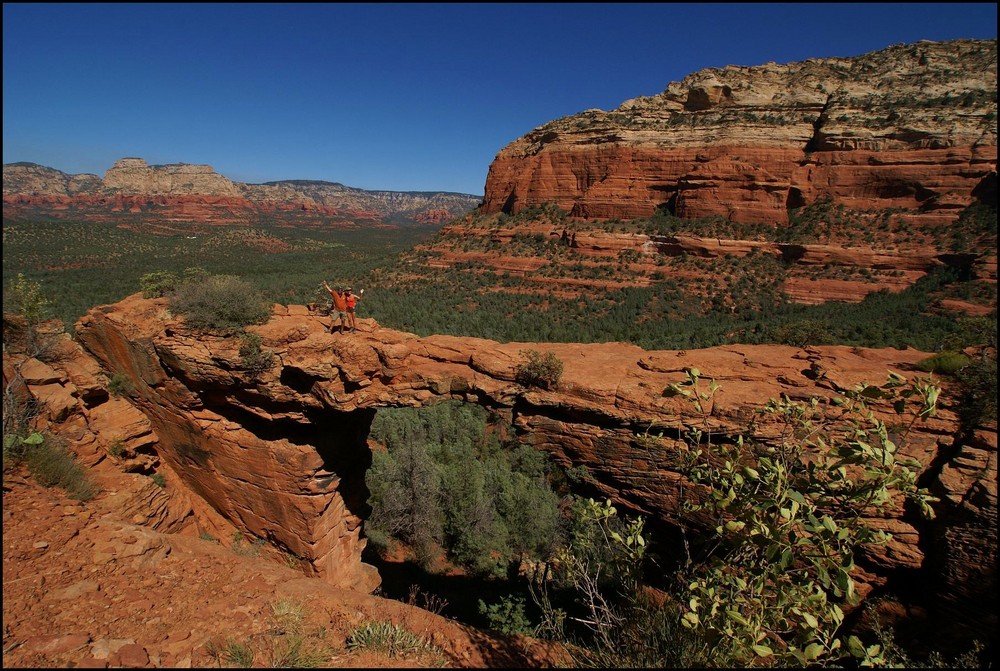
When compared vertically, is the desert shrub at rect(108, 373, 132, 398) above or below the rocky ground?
above

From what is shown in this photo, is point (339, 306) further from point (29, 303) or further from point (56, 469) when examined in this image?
point (29, 303)

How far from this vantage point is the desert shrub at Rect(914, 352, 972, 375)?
695 centimetres

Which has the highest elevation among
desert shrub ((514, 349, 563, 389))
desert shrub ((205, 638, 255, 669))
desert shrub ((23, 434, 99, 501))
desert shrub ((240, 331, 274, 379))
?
desert shrub ((240, 331, 274, 379))

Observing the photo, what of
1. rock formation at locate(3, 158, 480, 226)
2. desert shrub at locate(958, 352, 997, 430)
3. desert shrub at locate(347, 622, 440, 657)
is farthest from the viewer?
rock formation at locate(3, 158, 480, 226)

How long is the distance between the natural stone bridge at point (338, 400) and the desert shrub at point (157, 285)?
1.15 ft

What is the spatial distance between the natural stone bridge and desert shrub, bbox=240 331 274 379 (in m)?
0.13

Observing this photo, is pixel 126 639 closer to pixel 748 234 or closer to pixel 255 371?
pixel 255 371

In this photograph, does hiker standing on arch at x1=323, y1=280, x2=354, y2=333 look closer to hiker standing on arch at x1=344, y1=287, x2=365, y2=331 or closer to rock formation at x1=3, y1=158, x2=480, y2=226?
hiker standing on arch at x1=344, y1=287, x2=365, y2=331

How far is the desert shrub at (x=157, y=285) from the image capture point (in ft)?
28.1

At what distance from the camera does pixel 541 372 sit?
8.71m

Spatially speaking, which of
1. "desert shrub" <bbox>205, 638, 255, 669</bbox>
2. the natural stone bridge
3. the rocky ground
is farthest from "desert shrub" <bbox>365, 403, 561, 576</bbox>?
"desert shrub" <bbox>205, 638, 255, 669</bbox>

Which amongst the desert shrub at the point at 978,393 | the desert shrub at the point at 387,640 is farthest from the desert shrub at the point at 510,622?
the desert shrub at the point at 978,393

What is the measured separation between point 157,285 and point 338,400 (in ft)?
15.5

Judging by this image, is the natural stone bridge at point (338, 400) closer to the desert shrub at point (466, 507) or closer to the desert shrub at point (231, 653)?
the desert shrub at point (466, 507)
